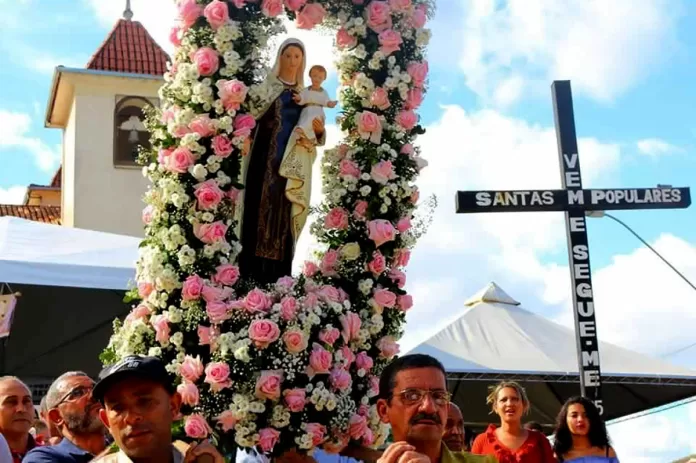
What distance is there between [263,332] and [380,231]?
3.36ft

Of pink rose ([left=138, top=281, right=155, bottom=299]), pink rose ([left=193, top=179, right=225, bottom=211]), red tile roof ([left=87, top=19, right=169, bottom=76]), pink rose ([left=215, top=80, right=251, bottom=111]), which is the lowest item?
pink rose ([left=138, top=281, right=155, bottom=299])

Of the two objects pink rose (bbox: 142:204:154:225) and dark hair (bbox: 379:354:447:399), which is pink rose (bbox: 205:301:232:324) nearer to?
pink rose (bbox: 142:204:154:225)

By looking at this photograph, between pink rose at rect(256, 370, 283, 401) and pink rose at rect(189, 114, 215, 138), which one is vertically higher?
pink rose at rect(189, 114, 215, 138)

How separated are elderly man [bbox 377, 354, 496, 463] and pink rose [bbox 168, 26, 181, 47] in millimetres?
3200

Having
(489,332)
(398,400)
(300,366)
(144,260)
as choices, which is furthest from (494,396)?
(489,332)

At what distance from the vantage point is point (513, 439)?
6504 millimetres

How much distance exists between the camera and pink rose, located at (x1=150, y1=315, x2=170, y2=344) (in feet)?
17.9

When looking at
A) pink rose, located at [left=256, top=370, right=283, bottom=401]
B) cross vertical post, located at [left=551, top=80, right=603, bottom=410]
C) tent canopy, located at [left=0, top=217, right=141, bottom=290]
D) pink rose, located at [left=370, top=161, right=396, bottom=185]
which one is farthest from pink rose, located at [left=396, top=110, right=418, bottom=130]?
tent canopy, located at [left=0, top=217, right=141, bottom=290]

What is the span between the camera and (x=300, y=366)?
17.8 feet

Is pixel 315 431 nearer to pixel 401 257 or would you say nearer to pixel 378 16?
pixel 401 257

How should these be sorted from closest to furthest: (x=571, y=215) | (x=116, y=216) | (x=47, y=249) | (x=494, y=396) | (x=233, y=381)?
(x=233, y=381) → (x=494, y=396) → (x=571, y=215) → (x=47, y=249) → (x=116, y=216)

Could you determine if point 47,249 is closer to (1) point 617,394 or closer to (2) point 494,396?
(2) point 494,396

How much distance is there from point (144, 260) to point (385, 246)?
1.37 meters

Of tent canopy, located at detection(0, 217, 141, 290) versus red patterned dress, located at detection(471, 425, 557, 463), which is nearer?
red patterned dress, located at detection(471, 425, 557, 463)
